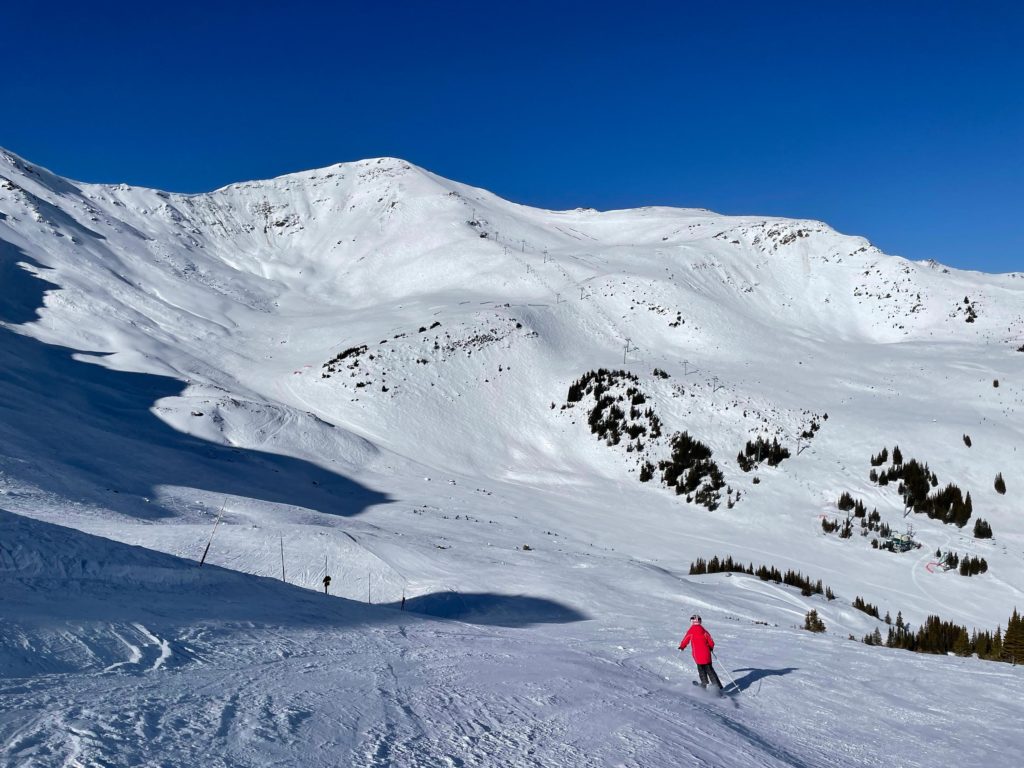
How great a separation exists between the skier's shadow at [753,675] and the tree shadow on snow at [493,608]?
5010mm

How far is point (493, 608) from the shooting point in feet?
55.4

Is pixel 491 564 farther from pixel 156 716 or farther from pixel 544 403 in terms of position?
pixel 544 403

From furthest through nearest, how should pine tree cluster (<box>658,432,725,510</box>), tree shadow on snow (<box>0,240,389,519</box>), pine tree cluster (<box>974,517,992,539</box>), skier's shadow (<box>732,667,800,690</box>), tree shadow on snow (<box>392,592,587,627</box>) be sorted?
pine tree cluster (<box>658,432,725,510</box>) < pine tree cluster (<box>974,517,992,539</box>) < tree shadow on snow (<box>0,240,389,519</box>) < tree shadow on snow (<box>392,592,587,627</box>) < skier's shadow (<box>732,667,800,690</box>)

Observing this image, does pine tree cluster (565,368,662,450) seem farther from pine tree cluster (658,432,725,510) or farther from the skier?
the skier

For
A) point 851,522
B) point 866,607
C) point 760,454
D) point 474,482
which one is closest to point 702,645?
point 866,607

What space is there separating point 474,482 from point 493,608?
19.9m

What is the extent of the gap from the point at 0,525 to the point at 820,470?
1368 inches

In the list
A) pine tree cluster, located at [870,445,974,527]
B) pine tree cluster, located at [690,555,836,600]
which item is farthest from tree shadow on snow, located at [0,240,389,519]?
pine tree cluster, located at [870,445,974,527]

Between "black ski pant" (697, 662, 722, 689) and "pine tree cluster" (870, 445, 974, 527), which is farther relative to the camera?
"pine tree cluster" (870, 445, 974, 527)

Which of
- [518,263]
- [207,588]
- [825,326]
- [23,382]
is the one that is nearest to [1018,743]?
[207,588]

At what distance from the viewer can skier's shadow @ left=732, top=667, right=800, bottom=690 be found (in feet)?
36.2

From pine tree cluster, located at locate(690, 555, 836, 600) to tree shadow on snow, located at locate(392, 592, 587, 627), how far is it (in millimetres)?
9131

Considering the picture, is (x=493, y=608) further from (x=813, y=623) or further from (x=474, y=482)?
(x=474, y=482)

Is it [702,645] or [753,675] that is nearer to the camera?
[702,645]
